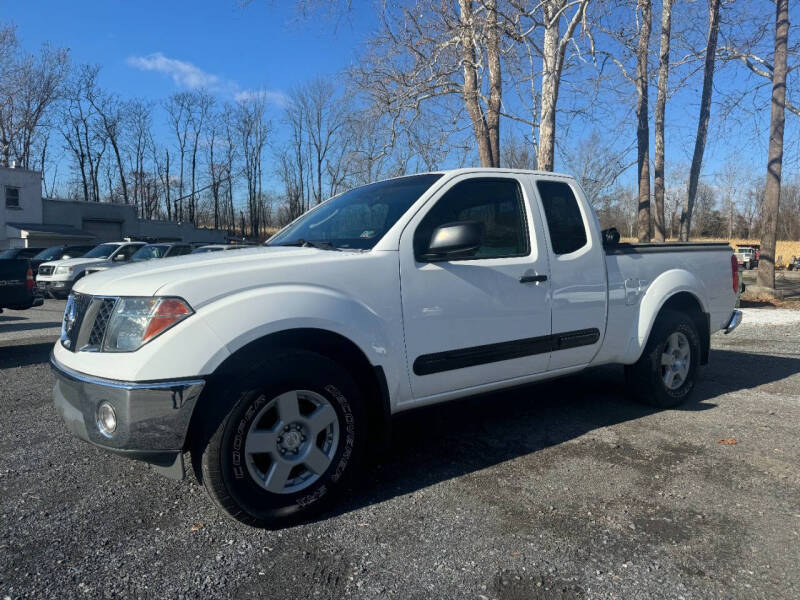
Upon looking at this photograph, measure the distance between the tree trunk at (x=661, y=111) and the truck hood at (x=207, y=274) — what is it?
49.5 ft

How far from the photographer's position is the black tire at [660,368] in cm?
467

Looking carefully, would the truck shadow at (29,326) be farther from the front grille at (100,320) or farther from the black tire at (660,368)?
the black tire at (660,368)

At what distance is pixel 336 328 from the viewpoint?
2.92m

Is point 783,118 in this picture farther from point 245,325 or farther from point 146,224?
point 146,224

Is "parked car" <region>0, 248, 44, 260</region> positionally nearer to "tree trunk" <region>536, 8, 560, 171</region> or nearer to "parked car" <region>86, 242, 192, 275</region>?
"parked car" <region>86, 242, 192, 275</region>

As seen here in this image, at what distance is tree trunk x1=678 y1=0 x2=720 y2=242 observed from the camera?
14711mm

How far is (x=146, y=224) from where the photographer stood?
47719 mm

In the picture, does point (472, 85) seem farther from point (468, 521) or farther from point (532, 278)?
point (468, 521)

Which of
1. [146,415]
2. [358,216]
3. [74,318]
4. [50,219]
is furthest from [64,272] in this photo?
[50,219]

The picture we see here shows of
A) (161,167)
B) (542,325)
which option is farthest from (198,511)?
(161,167)

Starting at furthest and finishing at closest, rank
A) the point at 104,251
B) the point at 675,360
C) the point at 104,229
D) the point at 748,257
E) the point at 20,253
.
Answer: the point at 104,229
the point at 748,257
the point at 20,253
the point at 104,251
the point at 675,360

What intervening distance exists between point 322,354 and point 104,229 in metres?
48.4

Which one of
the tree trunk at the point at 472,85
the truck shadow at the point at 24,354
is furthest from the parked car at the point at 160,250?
the tree trunk at the point at 472,85

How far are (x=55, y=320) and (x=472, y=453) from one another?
10.7 metres
